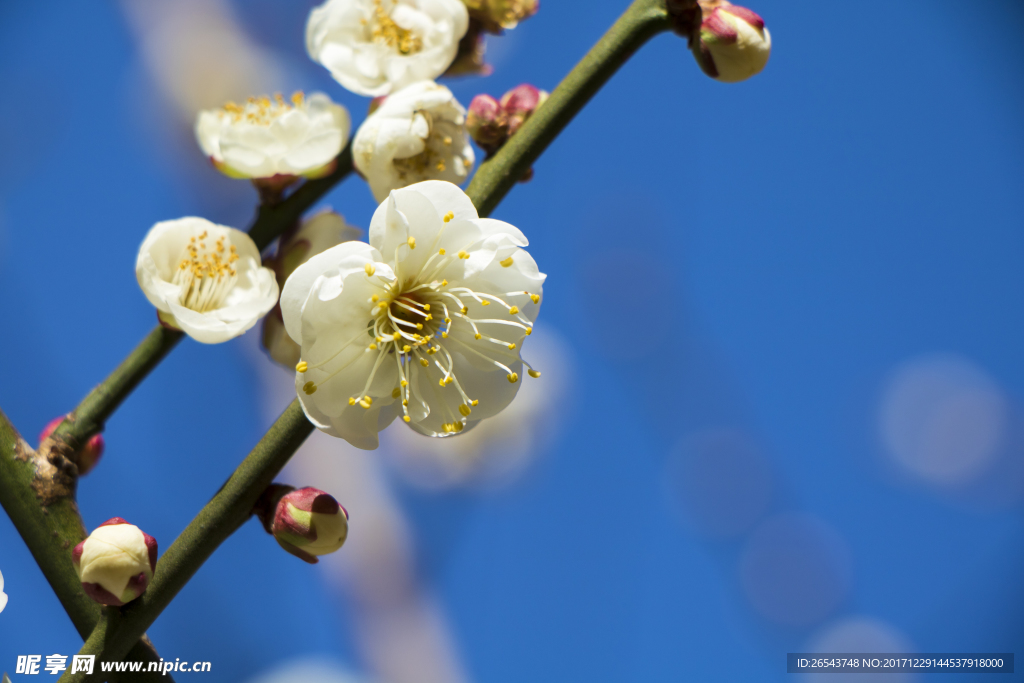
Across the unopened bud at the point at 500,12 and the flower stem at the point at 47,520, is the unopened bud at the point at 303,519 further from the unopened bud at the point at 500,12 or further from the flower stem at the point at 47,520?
the unopened bud at the point at 500,12

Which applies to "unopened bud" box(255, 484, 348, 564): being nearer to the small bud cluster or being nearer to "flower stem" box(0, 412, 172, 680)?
"flower stem" box(0, 412, 172, 680)

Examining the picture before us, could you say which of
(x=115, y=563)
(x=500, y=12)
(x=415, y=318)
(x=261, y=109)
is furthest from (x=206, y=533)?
(x=500, y=12)

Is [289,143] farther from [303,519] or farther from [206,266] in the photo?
[303,519]

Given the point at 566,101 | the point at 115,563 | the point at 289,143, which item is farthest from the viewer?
the point at 289,143

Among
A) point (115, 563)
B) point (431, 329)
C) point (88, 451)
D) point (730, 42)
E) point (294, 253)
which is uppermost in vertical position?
point (730, 42)

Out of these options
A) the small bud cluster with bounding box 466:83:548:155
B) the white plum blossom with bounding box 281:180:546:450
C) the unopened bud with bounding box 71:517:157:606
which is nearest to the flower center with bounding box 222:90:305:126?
the small bud cluster with bounding box 466:83:548:155

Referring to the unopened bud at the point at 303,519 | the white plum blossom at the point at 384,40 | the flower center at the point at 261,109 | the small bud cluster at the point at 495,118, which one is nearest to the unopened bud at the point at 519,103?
the small bud cluster at the point at 495,118

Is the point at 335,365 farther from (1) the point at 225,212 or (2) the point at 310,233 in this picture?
(1) the point at 225,212
